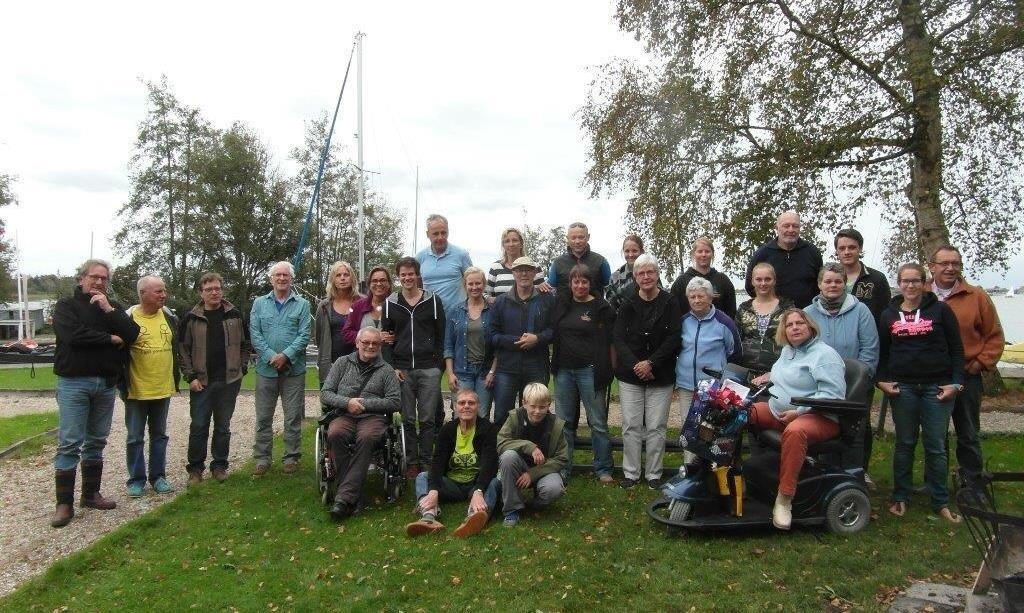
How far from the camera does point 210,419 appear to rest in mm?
6414

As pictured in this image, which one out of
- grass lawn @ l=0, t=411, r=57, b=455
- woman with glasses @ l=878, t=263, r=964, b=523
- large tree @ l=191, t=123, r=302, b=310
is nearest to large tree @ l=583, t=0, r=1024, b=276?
woman with glasses @ l=878, t=263, r=964, b=523

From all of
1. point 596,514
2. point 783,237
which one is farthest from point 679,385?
point 783,237

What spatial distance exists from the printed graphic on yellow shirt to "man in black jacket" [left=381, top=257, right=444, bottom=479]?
1.90 meters

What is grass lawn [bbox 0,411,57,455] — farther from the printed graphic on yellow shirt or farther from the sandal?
the sandal

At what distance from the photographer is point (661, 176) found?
489 inches

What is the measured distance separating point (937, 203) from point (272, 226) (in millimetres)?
28989

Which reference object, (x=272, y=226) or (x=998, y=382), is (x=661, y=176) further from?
(x=272, y=226)

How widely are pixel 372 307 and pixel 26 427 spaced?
744 centimetres

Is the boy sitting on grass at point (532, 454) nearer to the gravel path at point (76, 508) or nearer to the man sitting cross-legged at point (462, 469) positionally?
the man sitting cross-legged at point (462, 469)

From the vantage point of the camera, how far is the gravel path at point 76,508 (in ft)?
16.0

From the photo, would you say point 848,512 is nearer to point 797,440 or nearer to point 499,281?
point 797,440

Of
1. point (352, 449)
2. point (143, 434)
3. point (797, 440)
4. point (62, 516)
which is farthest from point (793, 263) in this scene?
point (62, 516)

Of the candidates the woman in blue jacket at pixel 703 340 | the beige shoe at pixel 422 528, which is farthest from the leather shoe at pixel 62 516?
the woman in blue jacket at pixel 703 340

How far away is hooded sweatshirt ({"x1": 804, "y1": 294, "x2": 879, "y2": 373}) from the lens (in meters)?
5.14
